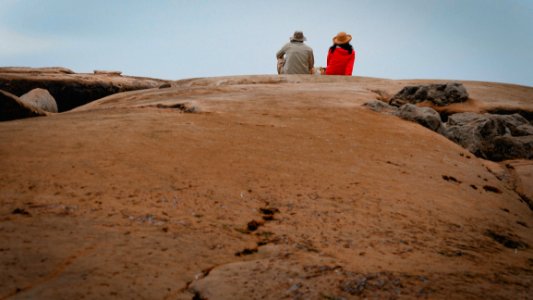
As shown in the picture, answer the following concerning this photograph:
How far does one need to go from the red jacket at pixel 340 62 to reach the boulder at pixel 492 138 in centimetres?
324

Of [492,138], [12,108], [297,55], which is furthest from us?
[297,55]

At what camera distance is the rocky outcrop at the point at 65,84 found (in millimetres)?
7500

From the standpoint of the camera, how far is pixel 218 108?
3977mm

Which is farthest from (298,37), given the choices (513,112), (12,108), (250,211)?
(250,211)

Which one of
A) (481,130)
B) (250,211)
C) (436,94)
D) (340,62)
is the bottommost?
(250,211)

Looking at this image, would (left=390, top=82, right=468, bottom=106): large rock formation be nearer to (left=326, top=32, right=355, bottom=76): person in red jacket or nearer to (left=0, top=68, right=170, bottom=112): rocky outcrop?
(left=326, top=32, right=355, bottom=76): person in red jacket

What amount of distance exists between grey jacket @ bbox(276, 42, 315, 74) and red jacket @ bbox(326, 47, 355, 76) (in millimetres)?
378

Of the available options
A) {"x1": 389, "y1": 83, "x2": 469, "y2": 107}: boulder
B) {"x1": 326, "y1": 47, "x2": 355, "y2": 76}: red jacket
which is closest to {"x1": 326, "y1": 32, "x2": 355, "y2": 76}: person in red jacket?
{"x1": 326, "y1": 47, "x2": 355, "y2": 76}: red jacket

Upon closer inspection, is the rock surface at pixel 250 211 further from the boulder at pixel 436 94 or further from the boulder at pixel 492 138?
the boulder at pixel 436 94

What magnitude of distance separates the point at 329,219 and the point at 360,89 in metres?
3.54

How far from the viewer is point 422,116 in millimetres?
4258

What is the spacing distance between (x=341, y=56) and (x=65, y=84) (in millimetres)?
4717

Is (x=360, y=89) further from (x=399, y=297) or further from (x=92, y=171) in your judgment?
(x=399, y=297)

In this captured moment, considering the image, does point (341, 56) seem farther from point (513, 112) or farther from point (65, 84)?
point (65, 84)
